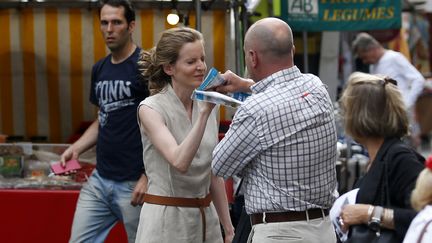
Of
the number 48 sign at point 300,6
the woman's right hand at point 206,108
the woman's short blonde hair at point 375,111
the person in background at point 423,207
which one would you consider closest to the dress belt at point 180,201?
the woman's right hand at point 206,108

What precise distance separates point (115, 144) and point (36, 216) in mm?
1483

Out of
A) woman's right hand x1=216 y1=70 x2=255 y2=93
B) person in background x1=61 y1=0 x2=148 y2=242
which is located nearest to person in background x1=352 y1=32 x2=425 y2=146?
person in background x1=61 y1=0 x2=148 y2=242

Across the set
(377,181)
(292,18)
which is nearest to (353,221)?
(377,181)

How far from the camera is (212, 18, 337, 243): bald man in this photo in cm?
425

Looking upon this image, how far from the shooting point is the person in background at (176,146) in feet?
16.2

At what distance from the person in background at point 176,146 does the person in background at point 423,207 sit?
1360mm

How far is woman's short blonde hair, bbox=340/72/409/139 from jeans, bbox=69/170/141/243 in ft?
7.00

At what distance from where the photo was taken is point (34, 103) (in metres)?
8.77

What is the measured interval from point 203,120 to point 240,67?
3.53m

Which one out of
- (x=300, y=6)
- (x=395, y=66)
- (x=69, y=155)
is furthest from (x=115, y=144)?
(x=395, y=66)

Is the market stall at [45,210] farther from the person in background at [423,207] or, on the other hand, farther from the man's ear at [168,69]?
the person in background at [423,207]

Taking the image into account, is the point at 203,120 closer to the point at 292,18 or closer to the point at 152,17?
the point at 152,17

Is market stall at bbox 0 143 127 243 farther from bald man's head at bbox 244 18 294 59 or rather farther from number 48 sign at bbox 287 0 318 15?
number 48 sign at bbox 287 0 318 15

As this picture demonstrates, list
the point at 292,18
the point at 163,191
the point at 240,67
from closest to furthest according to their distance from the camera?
the point at 163,191 < the point at 240,67 < the point at 292,18
